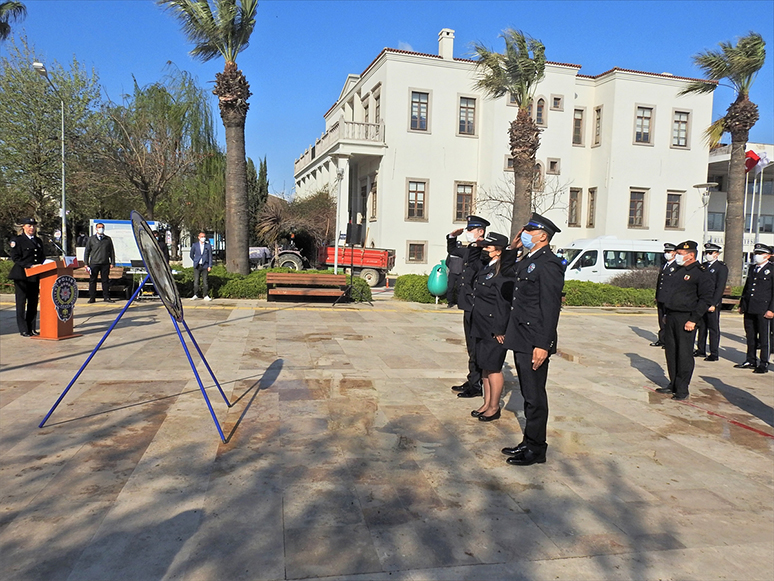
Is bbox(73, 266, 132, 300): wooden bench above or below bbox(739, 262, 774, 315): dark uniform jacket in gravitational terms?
below

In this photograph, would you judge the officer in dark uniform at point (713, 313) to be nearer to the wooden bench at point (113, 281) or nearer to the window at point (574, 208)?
the wooden bench at point (113, 281)

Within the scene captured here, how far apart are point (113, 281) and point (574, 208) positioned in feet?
79.9

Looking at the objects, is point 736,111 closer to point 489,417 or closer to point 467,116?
point 467,116

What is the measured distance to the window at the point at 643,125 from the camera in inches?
1168

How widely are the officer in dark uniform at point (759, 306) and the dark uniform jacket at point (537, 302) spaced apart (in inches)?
244

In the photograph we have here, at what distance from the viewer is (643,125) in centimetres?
2980

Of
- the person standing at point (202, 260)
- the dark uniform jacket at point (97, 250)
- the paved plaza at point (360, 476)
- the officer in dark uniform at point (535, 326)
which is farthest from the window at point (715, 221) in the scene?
A: the officer in dark uniform at point (535, 326)

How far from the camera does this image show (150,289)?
14391 mm

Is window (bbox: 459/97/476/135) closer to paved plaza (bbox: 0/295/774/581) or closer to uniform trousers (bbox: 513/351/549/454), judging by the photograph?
paved plaza (bbox: 0/295/774/581)

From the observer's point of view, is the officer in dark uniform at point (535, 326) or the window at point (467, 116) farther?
the window at point (467, 116)

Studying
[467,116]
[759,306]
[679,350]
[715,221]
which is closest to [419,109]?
[467,116]

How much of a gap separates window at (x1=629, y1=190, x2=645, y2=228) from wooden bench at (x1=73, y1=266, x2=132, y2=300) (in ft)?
83.4

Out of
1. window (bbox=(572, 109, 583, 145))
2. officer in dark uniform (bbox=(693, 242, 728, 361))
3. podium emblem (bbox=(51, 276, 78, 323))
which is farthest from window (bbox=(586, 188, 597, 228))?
podium emblem (bbox=(51, 276, 78, 323))

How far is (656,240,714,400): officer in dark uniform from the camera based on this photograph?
22.3 ft
